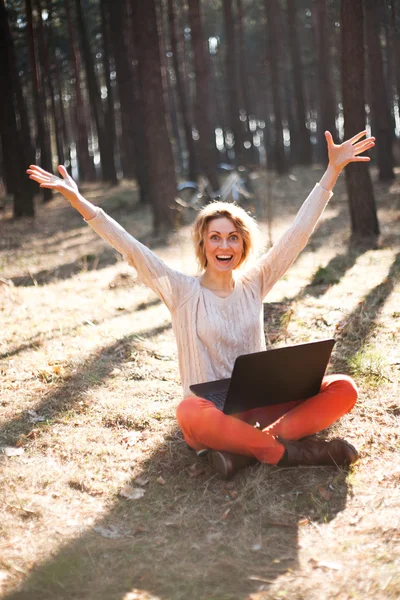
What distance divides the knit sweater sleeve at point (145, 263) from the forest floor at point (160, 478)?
107 cm

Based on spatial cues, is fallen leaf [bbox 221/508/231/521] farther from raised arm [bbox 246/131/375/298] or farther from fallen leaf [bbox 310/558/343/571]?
raised arm [bbox 246/131/375/298]

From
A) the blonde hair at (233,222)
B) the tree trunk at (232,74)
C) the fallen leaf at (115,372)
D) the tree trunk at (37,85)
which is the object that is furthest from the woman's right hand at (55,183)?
the tree trunk at (232,74)

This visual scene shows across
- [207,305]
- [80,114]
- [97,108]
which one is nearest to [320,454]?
[207,305]

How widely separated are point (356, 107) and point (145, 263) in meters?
6.63

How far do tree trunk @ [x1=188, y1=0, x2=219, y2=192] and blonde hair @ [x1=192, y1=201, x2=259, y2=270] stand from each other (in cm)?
1211

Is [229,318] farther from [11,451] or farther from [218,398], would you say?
[11,451]

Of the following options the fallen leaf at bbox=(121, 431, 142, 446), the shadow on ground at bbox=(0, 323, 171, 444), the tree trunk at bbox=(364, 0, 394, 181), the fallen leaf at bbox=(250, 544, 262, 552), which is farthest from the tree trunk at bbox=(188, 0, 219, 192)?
the fallen leaf at bbox=(250, 544, 262, 552)

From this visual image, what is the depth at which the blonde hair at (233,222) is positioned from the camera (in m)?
3.93

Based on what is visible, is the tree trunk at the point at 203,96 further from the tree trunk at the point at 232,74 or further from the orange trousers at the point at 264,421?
the orange trousers at the point at 264,421

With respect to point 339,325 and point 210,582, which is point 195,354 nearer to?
point 210,582

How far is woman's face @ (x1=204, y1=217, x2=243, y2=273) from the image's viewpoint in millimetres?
3891

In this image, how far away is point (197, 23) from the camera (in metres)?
15.3

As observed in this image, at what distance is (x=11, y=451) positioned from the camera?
4195 mm

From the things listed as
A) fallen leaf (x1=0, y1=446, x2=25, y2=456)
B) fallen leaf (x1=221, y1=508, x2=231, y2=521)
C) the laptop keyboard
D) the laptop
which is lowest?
fallen leaf (x1=221, y1=508, x2=231, y2=521)
